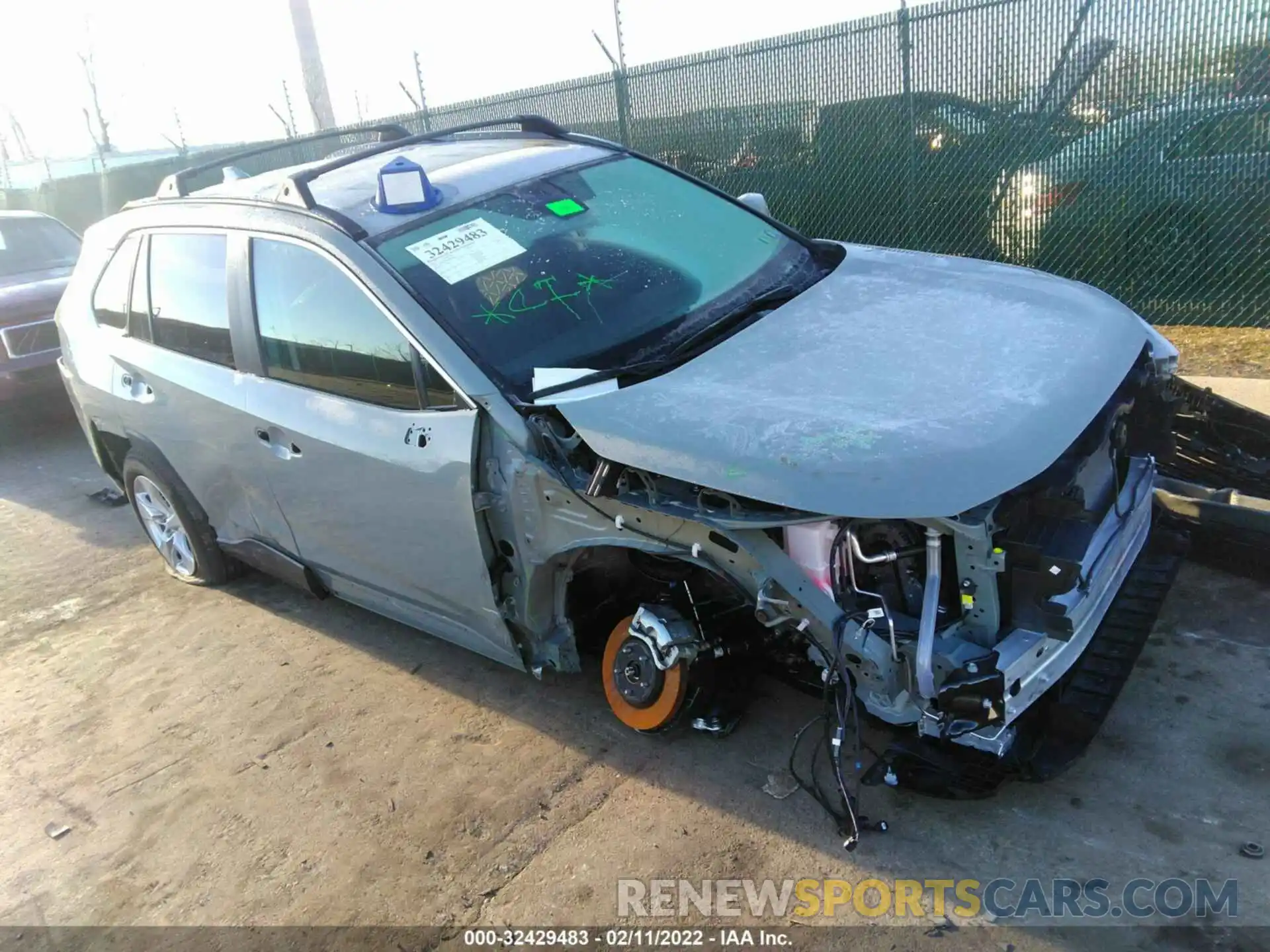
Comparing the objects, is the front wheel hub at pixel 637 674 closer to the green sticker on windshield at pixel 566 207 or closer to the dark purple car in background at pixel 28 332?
the green sticker on windshield at pixel 566 207

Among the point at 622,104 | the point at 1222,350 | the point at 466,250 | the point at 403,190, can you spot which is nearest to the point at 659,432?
the point at 466,250

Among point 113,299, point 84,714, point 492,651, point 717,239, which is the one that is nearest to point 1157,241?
point 717,239

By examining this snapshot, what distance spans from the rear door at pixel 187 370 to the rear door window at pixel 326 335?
286 mm

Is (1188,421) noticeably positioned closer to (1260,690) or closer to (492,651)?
(1260,690)

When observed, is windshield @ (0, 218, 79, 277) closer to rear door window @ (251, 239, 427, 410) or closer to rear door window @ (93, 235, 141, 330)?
rear door window @ (93, 235, 141, 330)

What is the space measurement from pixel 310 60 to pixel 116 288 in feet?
68.6

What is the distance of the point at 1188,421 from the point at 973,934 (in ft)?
8.39

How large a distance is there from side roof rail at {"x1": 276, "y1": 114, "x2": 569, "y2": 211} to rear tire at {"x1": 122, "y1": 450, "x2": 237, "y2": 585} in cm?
164

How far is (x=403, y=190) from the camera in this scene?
11.4ft

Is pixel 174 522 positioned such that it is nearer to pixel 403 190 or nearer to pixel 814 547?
pixel 403 190

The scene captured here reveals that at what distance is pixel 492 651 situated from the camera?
3412mm

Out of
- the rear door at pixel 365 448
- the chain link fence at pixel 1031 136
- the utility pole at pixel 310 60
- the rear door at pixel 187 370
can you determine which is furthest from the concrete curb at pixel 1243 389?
the utility pole at pixel 310 60

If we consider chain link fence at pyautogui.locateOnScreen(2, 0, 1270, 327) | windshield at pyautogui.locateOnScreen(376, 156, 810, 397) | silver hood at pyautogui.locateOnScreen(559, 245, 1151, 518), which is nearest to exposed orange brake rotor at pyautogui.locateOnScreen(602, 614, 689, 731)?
silver hood at pyautogui.locateOnScreen(559, 245, 1151, 518)

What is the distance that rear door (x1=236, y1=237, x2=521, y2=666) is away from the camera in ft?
10.3
